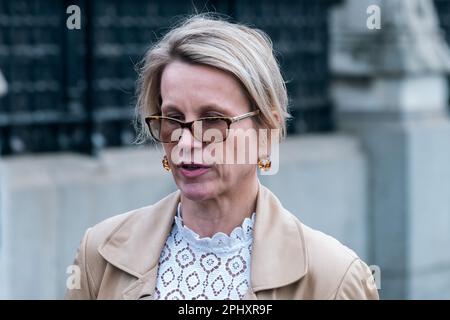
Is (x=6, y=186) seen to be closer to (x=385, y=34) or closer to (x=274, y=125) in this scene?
(x=385, y=34)

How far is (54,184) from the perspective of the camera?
8422 mm

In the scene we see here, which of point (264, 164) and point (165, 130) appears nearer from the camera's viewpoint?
point (165, 130)

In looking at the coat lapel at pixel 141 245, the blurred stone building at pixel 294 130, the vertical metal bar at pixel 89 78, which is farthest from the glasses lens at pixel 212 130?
the vertical metal bar at pixel 89 78

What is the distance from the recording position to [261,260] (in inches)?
136

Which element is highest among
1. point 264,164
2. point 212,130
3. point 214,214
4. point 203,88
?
point 203,88

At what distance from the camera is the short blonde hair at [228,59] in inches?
133

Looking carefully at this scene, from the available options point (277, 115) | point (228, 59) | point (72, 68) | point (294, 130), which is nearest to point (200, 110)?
point (228, 59)

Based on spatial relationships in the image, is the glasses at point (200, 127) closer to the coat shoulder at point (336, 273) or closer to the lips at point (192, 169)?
the lips at point (192, 169)

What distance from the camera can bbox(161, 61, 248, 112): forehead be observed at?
3.38 metres

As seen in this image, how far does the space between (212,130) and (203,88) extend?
0.38 feet

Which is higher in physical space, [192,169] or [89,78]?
[89,78]

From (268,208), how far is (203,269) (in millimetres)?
249

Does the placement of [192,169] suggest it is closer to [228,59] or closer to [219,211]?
[219,211]

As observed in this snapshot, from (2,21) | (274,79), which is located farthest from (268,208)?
(2,21)
